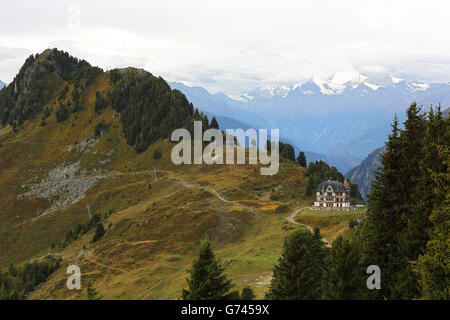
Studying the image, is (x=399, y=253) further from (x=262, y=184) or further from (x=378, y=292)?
(x=262, y=184)

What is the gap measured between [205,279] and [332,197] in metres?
71.8

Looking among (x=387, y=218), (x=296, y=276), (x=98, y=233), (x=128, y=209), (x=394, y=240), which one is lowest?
(x=98, y=233)

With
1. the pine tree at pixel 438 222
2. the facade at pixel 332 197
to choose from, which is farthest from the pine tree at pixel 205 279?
the facade at pixel 332 197

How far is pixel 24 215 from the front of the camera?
14362 centimetres

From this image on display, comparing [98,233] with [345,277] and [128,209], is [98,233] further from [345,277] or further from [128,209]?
[345,277]

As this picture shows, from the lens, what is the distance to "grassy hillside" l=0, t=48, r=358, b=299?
2840 inches

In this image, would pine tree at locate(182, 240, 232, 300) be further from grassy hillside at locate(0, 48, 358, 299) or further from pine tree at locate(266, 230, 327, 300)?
grassy hillside at locate(0, 48, 358, 299)

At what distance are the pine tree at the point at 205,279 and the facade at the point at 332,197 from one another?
70033mm

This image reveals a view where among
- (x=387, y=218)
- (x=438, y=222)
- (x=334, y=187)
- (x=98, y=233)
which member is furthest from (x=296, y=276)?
(x=98, y=233)

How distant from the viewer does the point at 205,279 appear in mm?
26156

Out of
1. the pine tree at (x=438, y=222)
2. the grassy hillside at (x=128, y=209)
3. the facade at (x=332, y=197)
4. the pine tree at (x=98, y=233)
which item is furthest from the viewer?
the pine tree at (x=98, y=233)

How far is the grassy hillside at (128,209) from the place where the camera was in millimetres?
72125

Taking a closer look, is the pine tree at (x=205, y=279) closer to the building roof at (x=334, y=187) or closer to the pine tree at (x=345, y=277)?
the pine tree at (x=345, y=277)

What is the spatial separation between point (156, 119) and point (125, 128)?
1816cm
